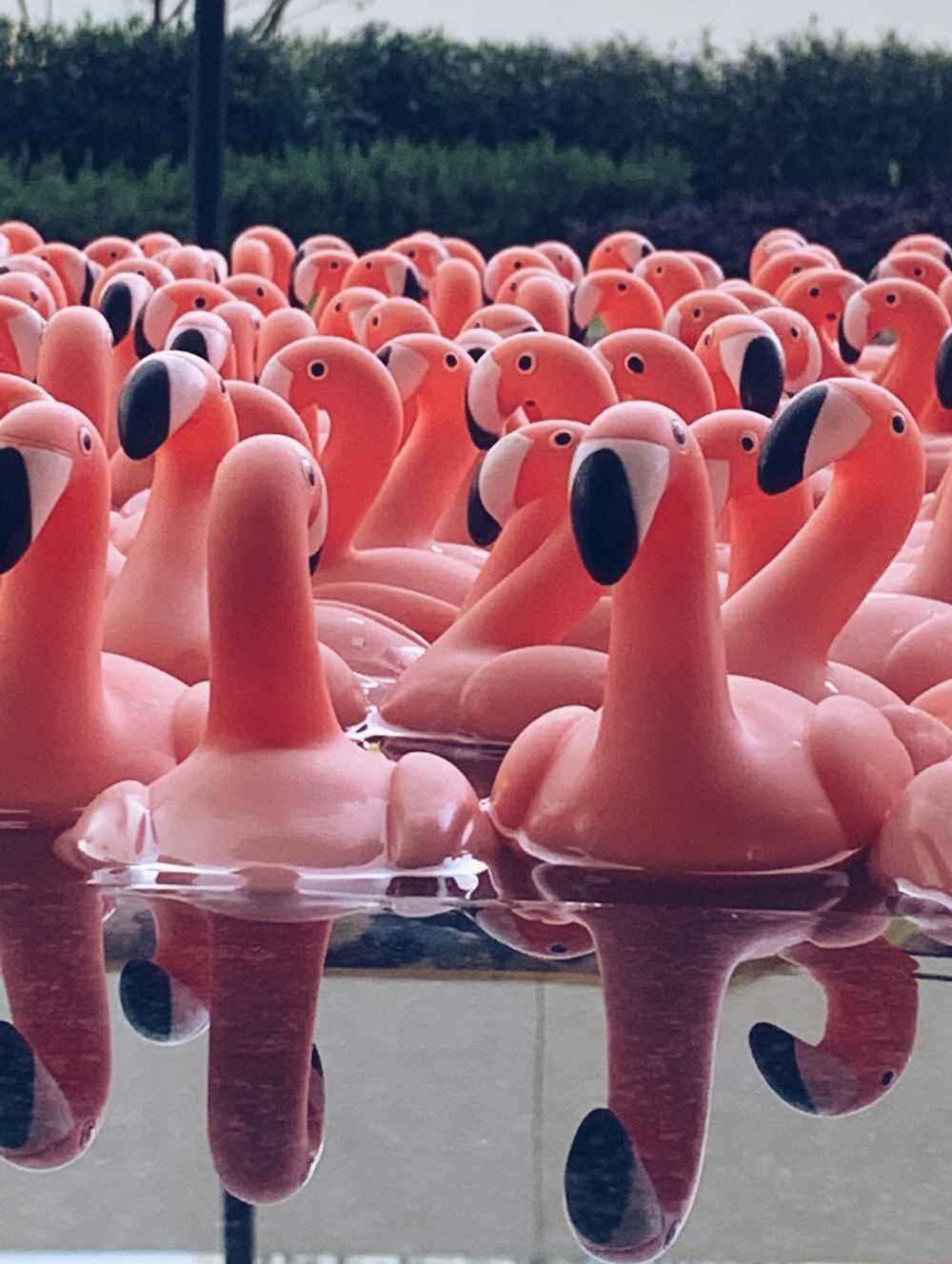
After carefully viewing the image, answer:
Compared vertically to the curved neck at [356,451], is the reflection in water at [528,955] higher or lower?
lower

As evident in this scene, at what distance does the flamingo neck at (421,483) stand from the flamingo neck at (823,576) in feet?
4.43

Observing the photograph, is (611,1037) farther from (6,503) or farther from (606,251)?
(606,251)

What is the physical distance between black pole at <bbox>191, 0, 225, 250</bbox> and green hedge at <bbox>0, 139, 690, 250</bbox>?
10.5 feet

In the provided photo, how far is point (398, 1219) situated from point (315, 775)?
3.46 ft

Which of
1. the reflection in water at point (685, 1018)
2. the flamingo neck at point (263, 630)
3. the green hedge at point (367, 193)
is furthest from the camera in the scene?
the green hedge at point (367, 193)

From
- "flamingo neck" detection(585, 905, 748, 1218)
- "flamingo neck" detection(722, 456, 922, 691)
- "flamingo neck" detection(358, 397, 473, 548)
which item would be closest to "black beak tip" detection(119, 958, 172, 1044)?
"flamingo neck" detection(585, 905, 748, 1218)

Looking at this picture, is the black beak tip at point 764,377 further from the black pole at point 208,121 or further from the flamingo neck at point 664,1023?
the black pole at point 208,121

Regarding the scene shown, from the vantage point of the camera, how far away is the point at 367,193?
12.0 meters

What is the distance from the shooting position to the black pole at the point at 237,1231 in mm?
2094

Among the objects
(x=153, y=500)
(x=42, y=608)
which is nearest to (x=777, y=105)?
(x=153, y=500)

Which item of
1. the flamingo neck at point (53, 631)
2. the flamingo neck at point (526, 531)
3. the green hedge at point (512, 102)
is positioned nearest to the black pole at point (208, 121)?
the green hedge at point (512, 102)

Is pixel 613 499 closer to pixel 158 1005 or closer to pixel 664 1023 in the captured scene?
pixel 664 1023

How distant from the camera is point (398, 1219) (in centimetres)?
218

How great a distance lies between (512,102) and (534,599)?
9.65 m
